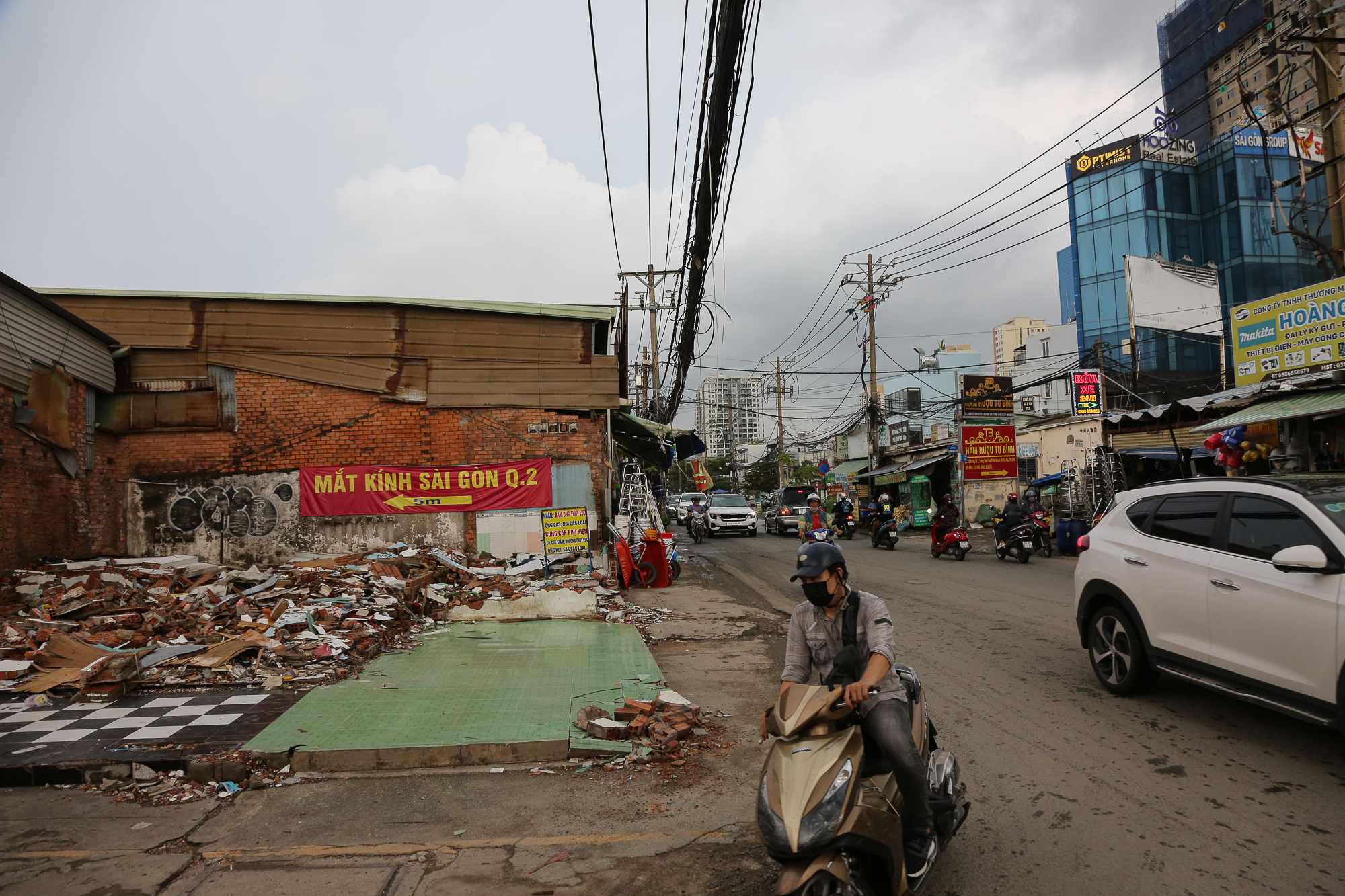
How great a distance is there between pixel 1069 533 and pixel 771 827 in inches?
644

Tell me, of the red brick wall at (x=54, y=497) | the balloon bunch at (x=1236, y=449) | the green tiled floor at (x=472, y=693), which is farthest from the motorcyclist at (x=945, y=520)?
the red brick wall at (x=54, y=497)

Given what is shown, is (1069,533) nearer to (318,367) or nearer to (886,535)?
(886,535)

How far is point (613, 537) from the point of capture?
14.5 meters

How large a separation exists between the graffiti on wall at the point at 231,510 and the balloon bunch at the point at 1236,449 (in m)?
17.9

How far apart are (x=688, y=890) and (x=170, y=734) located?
13.8 ft


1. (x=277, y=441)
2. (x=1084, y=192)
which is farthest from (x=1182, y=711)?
(x=1084, y=192)

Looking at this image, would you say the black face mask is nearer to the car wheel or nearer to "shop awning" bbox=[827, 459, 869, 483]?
the car wheel

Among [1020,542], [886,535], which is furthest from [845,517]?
[1020,542]

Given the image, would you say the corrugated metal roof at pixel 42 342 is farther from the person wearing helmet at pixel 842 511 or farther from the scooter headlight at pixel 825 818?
the person wearing helmet at pixel 842 511

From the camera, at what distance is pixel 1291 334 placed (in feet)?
41.6

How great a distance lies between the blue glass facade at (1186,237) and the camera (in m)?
47.7

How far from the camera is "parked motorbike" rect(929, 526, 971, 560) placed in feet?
56.3

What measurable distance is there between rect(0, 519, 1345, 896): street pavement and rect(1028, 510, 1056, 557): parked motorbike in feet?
38.0

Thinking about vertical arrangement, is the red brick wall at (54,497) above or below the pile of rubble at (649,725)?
above
